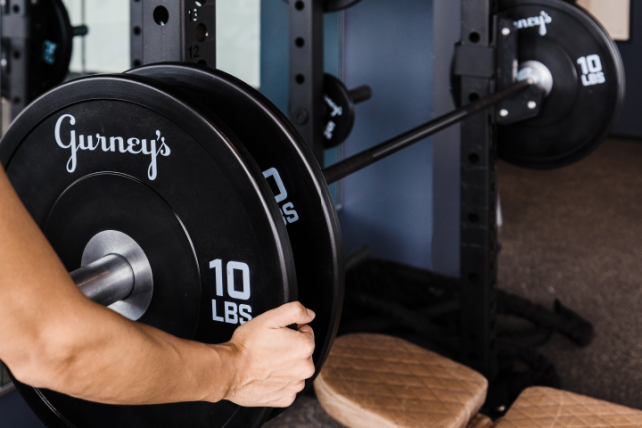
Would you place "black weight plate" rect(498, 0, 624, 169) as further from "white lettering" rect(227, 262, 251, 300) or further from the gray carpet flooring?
"white lettering" rect(227, 262, 251, 300)

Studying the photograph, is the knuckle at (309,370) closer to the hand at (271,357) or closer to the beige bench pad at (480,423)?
the hand at (271,357)

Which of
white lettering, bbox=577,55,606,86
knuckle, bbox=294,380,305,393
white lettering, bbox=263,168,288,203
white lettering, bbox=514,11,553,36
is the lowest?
knuckle, bbox=294,380,305,393

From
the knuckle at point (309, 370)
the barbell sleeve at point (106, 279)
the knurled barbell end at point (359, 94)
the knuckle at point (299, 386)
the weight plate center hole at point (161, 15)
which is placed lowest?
the knuckle at point (299, 386)

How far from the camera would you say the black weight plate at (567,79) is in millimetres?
1494

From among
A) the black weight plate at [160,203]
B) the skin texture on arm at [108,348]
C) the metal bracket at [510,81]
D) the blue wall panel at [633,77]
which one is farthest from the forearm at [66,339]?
the blue wall panel at [633,77]

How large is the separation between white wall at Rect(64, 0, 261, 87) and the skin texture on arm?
1.61m

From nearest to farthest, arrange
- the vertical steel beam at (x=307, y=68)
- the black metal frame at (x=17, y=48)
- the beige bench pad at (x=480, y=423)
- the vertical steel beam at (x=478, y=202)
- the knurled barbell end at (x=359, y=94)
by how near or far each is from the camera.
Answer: the beige bench pad at (x=480, y=423) → the vertical steel beam at (x=478, y=202) → the vertical steel beam at (x=307, y=68) → the knurled barbell end at (x=359, y=94) → the black metal frame at (x=17, y=48)

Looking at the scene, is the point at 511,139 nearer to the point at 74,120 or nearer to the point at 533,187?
the point at 74,120

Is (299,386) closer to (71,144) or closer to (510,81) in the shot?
(71,144)

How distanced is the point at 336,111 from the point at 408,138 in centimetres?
69

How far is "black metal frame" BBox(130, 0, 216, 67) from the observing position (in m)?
0.79

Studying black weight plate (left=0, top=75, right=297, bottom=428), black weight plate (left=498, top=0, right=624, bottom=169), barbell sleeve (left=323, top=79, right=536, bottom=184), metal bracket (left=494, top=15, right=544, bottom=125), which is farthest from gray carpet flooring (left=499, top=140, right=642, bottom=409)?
black weight plate (left=0, top=75, right=297, bottom=428)

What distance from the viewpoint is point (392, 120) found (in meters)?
2.33

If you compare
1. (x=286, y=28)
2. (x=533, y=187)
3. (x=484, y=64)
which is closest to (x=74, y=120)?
(x=484, y=64)
